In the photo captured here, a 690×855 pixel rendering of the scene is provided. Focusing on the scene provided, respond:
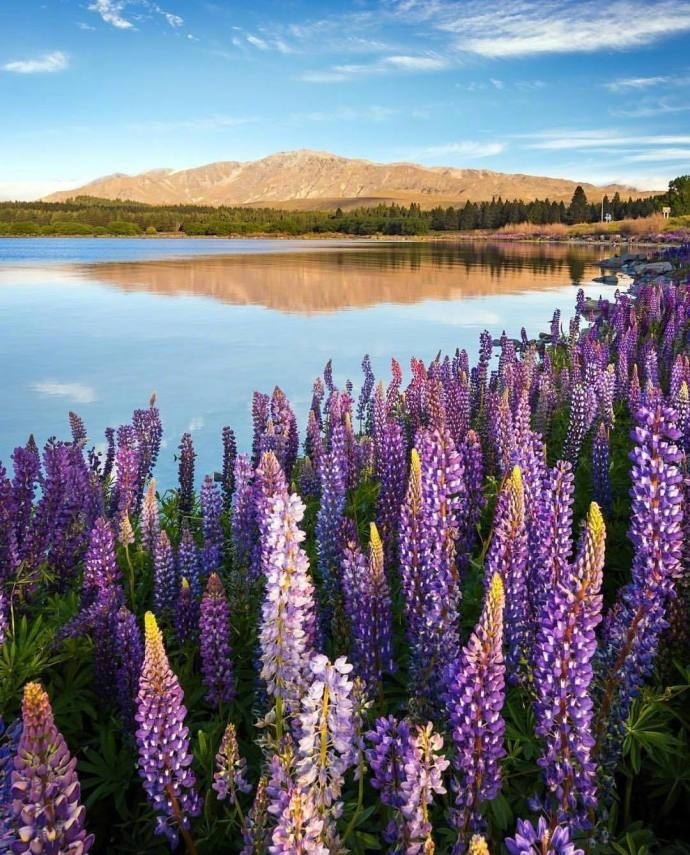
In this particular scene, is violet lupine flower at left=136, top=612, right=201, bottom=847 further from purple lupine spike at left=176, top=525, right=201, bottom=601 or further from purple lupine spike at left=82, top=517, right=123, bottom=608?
purple lupine spike at left=176, top=525, right=201, bottom=601

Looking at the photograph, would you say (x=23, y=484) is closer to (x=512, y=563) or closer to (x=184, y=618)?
(x=184, y=618)

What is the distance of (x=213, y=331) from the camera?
68.1ft

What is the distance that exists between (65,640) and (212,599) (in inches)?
40.0

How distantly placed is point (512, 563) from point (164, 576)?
2004 millimetres

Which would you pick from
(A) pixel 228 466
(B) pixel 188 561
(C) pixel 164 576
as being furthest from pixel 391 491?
(A) pixel 228 466

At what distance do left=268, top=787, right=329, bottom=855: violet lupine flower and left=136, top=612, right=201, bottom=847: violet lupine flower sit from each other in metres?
0.57

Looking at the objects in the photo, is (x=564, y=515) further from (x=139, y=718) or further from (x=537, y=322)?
(x=537, y=322)

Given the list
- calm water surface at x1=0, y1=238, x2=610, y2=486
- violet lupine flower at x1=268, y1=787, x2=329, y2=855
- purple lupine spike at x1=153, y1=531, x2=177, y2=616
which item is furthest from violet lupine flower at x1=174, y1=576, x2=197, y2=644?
calm water surface at x1=0, y1=238, x2=610, y2=486

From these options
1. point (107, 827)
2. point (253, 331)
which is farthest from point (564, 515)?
point (253, 331)

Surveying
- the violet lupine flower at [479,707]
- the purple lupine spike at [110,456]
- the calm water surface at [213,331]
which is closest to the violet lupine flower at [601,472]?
the violet lupine flower at [479,707]

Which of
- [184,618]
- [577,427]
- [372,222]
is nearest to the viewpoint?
[184,618]

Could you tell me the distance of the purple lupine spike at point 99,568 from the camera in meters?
3.52

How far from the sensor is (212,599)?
9.36 feet

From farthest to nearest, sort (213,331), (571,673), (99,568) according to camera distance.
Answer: (213,331)
(99,568)
(571,673)
